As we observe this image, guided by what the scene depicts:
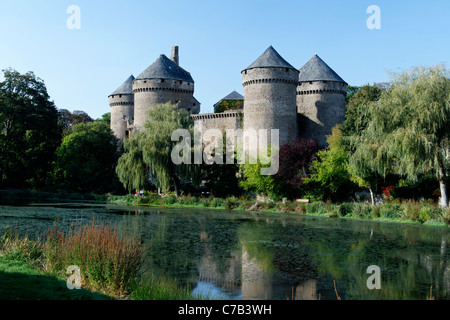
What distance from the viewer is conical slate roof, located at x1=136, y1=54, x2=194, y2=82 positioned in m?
37.2

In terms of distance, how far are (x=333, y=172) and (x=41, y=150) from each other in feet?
73.7

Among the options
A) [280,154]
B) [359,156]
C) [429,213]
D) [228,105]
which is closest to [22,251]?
[429,213]

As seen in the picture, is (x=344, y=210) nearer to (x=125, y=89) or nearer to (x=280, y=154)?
(x=280, y=154)

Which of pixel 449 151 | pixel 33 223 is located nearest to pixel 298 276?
pixel 33 223

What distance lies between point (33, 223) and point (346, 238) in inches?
388

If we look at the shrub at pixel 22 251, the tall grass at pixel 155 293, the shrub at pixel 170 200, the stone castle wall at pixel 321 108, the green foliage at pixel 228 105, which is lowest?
the tall grass at pixel 155 293

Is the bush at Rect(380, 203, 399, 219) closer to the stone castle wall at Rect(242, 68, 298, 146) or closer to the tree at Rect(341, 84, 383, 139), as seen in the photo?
the tree at Rect(341, 84, 383, 139)

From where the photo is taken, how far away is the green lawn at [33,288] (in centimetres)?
556

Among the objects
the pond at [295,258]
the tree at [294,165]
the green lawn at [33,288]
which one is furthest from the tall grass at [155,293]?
the tree at [294,165]

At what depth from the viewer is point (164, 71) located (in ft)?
123

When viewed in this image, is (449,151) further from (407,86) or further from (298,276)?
(298,276)

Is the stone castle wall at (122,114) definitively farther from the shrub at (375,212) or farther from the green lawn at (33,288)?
the green lawn at (33,288)

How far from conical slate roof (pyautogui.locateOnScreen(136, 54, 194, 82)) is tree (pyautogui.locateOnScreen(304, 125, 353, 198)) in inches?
644

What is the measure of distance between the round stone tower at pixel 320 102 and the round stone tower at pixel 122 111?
15926 millimetres
